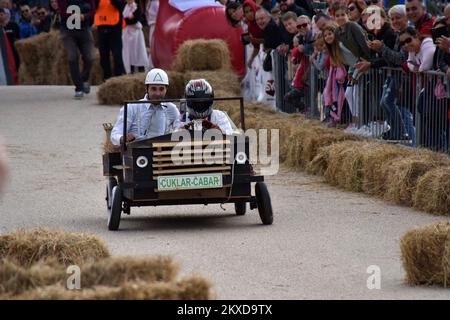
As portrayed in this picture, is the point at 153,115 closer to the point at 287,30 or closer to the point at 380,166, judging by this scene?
the point at 380,166

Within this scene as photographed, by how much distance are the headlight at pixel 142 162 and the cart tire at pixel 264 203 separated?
1.03m

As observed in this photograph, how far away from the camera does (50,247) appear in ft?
26.9

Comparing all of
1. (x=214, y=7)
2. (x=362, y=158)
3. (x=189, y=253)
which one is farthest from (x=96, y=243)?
(x=214, y=7)

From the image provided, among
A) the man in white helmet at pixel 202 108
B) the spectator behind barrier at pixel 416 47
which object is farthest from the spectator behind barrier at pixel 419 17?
the man in white helmet at pixel 202 108

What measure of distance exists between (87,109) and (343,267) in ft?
46.5

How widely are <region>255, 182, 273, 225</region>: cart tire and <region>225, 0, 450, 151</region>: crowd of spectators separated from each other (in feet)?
8.48

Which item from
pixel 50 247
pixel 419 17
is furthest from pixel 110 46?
pixel 50 247

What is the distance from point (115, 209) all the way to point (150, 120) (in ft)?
4.50

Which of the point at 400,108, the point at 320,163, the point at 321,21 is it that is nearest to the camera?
the point at 400,108

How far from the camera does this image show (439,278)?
322 inches

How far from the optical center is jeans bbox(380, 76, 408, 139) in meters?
14.0

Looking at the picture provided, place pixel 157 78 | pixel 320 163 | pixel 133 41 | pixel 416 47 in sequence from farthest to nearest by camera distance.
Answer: pixel 133 41 < pixel 320 163 < pixel 416 47 < pixel 157 78

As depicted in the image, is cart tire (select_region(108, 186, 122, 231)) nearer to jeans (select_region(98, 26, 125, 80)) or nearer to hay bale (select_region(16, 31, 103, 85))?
jeans (select_region(98, 26, 125, 80))
